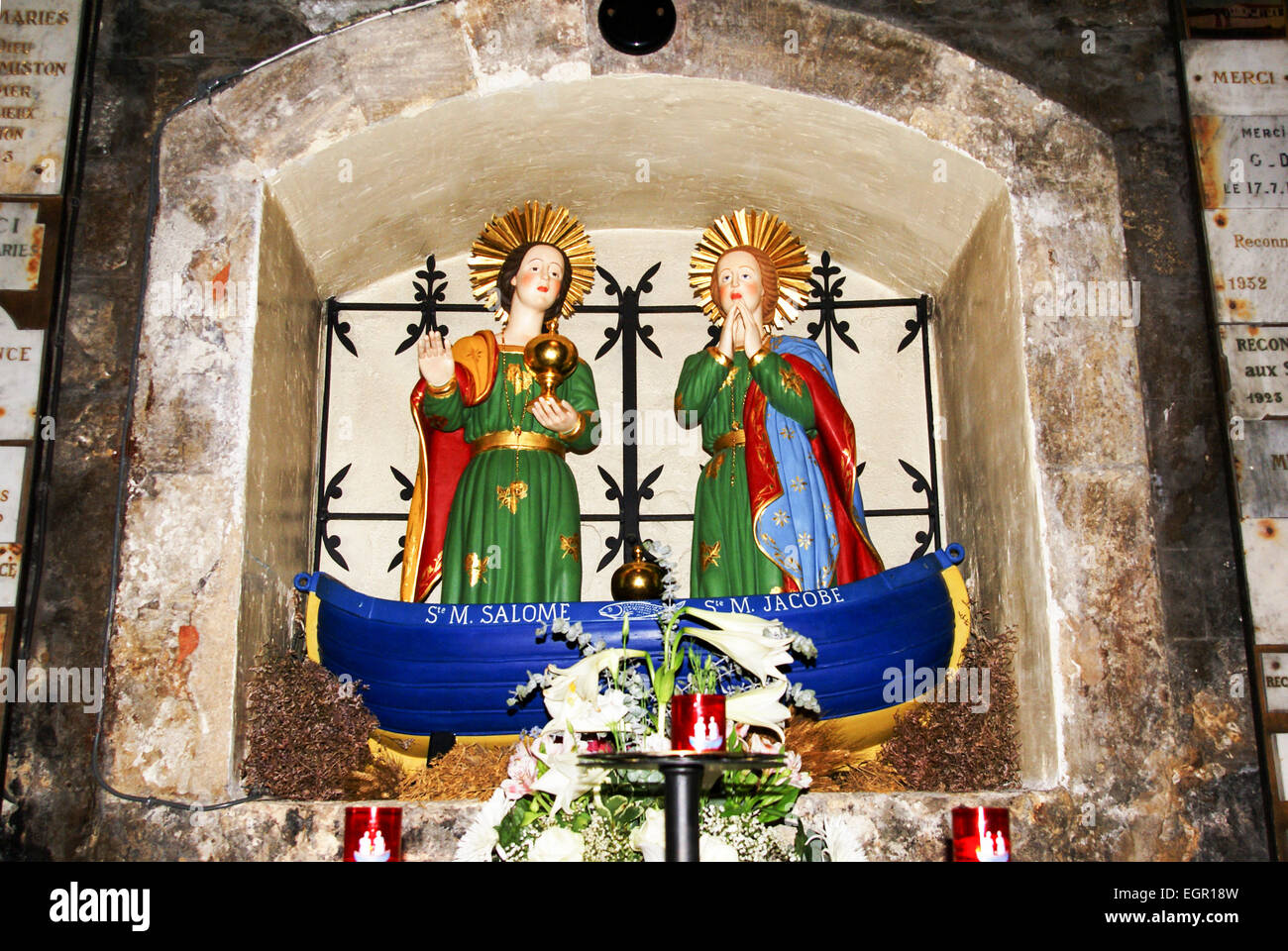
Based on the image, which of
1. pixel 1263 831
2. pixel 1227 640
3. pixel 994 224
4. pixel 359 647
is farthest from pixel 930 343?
pixel 359 647

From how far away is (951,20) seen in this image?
4.47 m

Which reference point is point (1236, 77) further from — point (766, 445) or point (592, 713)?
point (592, 713)

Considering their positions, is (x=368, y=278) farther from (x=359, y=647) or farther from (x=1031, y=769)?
(x=1031, y=769)

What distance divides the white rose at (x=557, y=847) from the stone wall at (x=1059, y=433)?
110cm

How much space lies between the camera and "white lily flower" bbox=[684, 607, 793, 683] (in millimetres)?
2721

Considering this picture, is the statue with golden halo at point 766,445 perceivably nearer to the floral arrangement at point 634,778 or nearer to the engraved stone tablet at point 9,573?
the floral arrangement at point 634,778

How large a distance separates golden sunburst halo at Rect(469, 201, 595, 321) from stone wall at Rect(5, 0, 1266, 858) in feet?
2.15

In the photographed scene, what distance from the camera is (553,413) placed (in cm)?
445

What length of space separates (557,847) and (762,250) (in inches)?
111

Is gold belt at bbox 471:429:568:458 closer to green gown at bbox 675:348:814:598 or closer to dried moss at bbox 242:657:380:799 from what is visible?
green gown at bbox 675:348:814:598

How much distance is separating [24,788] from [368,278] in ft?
8.19

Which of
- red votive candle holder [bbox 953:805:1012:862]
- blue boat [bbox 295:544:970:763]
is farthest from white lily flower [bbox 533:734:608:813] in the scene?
blue boat [bbox 295:544:970:763]

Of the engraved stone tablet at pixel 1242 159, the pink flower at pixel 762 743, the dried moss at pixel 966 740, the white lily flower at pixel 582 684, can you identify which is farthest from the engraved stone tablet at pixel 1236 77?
the white lily flower at pixel 582 684

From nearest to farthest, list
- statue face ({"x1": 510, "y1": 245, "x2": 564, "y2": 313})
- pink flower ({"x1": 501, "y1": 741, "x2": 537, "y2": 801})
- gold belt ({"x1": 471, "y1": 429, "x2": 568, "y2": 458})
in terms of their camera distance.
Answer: pink flower ({"x1": 501, "y1": 741, "x2": 537, "y2": 801}), gold belt ({"x1": 471, "y1": 429, "x2": 568, "y2": 458}), statue face ({"x1": 510, "y1": 245, "x2": 564, "y2": 313})
